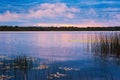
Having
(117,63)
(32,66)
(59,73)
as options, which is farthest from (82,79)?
(117,63)

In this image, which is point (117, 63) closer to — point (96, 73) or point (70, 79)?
point (96, 73)

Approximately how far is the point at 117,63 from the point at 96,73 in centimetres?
277

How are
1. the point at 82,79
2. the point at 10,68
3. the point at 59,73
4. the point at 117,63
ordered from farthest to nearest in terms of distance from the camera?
1. the point at 117,63
2. the point at 10,68
3. the point at 59,73
4. the point at 82,79

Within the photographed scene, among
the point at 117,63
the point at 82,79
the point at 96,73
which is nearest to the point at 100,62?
the point at 117,63

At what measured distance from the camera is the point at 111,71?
34.9 ft

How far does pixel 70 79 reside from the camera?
873 centimetres

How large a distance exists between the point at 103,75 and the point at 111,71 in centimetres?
102

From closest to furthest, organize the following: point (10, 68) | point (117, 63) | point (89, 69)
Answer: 1. point (10, 68)
2. point (89, 69)
3. point (117, 63)

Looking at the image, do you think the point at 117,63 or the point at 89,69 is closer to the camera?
the point at 89,69

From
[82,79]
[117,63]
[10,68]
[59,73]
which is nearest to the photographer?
[82,79]

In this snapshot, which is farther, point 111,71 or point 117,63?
point 117,63

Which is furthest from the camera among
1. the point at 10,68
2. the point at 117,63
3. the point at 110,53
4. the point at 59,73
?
the point at 110,53

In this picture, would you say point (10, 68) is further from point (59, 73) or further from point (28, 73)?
point (59, 73)

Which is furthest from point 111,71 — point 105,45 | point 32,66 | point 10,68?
point 105,45
